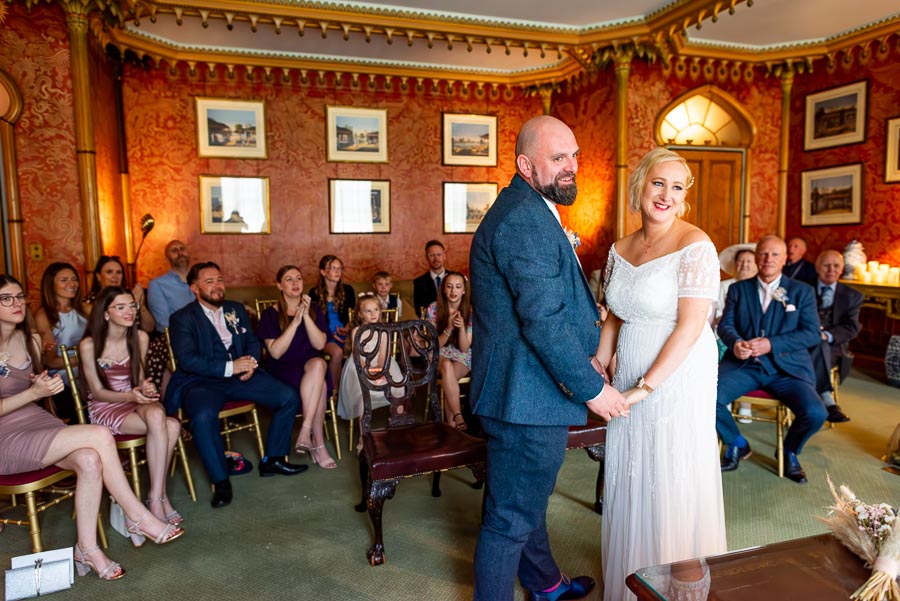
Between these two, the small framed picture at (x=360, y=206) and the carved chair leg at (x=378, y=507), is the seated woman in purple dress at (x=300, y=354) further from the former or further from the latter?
the small framed picture at (x=360, y=206)

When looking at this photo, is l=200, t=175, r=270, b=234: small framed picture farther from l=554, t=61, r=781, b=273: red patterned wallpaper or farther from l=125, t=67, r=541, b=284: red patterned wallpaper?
l=554, t=61, r=781, b=273: red patterned wallpaper

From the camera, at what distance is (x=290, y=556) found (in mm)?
2824

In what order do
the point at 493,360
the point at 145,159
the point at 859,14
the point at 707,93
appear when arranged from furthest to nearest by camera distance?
the point at 707,93 → the point at 145,159 → the point at 859,14 → the point at 493,360

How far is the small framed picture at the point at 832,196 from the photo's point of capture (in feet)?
23.3

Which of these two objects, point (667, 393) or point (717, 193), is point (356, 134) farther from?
point (667, 393)

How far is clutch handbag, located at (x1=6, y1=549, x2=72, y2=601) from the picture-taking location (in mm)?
2432

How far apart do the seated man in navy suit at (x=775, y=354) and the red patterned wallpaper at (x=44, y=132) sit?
557 centimetres

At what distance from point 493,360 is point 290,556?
1671 millimetres

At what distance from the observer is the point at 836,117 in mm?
7270

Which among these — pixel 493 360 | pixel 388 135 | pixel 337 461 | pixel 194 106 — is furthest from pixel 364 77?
pixel 493 360

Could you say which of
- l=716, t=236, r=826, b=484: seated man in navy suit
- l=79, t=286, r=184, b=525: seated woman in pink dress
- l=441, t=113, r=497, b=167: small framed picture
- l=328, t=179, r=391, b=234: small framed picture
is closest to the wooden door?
Answer: l=441, t=113, r=497, b=167: small framed picture

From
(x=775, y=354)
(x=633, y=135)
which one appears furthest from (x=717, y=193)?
(x=775, y=354)

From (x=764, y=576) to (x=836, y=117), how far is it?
7701mm

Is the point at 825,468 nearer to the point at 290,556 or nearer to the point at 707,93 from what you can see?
the point at 290,556
